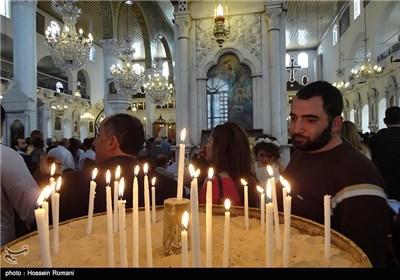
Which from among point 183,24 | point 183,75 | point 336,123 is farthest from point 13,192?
point 183,24

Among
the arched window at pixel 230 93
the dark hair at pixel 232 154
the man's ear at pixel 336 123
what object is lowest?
the dark hair at pixel 232 154

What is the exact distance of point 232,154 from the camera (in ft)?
7.86

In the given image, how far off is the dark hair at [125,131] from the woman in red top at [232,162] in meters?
0.56

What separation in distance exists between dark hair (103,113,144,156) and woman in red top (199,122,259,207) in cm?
56

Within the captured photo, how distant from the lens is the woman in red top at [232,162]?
2.26m

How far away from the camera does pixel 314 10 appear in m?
21.3

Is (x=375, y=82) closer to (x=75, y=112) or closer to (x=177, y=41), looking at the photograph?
(x=177, y=41)

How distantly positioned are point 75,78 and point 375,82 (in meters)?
21.3

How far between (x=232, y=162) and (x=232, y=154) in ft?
0.23

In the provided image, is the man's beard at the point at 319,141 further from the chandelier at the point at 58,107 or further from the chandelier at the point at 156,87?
the chandelier at the point at 58,107

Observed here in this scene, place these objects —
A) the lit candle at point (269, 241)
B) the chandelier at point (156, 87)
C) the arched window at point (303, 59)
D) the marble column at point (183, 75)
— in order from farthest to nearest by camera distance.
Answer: the arched window at point (303, 59), the chandelier at point (156, 87), the marble column at point (183, 75), the lit candle at point (269, 241)

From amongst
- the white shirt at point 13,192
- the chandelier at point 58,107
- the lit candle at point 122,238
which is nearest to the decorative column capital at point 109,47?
the white shirt at point 13,192

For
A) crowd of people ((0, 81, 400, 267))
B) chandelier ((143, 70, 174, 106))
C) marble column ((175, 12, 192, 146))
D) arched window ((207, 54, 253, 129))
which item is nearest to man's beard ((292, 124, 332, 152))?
crowd of people ((0, 81, 400, 267))

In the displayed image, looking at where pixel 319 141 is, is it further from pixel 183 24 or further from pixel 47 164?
pixel 183 24
